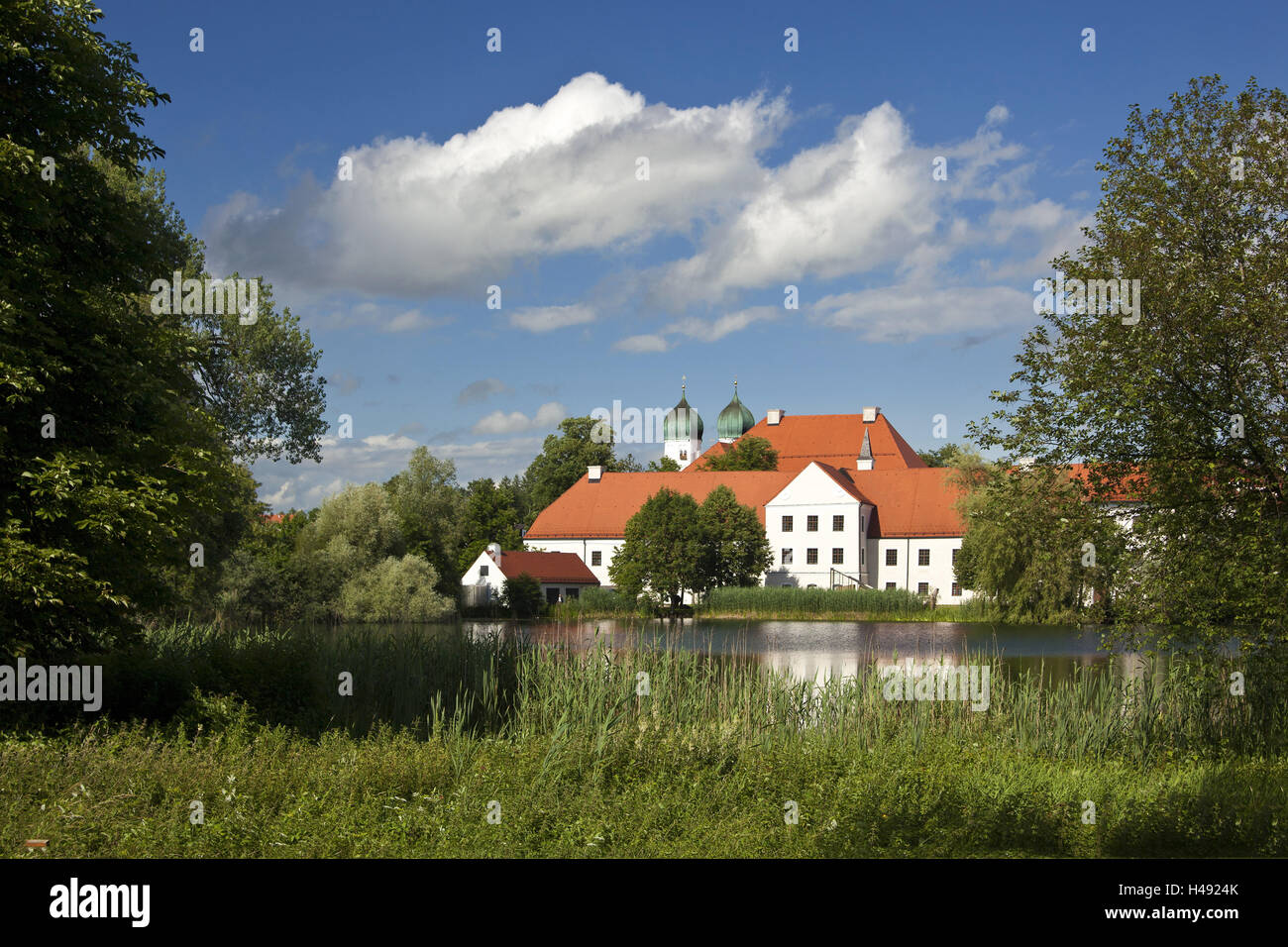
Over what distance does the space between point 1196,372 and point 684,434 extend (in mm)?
105074

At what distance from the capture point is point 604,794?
9508 millimetres

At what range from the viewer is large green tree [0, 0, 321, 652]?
9.60 m

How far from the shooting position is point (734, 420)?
4500 inches

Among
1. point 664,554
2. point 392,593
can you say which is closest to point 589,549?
point 664,554

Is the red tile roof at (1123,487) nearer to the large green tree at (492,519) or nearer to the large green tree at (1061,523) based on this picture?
the large green tree at (1061,523)

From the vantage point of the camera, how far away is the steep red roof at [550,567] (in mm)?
61506

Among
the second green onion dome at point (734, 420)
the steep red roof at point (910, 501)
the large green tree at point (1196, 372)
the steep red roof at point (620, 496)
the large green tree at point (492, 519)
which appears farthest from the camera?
the second green onion dome at point (734, 420)

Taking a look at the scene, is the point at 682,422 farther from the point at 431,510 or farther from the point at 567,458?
the point at 431,510

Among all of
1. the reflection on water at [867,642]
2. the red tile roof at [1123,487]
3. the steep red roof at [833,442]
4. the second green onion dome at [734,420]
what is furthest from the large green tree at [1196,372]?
the second green onion dome at [734,420]

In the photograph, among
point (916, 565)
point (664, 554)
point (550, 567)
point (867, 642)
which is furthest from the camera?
point (916, 565)

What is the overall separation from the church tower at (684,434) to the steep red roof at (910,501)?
44.5m

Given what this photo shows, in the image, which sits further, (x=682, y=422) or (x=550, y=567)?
(x=682, y=422)
